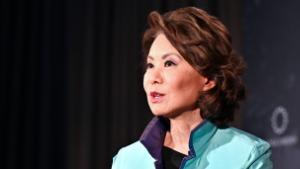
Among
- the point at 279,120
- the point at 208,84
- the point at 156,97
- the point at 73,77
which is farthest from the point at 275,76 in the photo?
the point at 73,77

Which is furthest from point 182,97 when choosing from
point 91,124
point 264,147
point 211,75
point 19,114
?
point 19,114

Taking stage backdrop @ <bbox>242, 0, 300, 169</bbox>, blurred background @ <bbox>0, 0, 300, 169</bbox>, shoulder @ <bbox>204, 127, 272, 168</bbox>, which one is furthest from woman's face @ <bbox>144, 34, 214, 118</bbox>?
blurred background @ <bbox>0, 0, 300, 169</bbox>

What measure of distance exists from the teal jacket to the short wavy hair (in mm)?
51

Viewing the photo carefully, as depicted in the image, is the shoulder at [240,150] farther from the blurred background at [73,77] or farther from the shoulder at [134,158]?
the blurred background at [73,77]

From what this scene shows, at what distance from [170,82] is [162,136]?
0.16 m

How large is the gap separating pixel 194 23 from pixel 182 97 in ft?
0.53

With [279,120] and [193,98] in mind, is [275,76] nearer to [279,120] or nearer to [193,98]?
[279,120]

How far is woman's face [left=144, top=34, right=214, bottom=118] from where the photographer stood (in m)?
1.27

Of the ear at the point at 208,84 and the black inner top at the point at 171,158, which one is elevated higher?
the ear at the point at 208,84

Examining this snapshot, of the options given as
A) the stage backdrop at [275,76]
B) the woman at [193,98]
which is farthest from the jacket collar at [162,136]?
the stage backdrop at [275,76]

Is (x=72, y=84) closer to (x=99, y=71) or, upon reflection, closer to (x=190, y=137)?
(x=99, y=71)

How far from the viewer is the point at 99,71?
2.70 m

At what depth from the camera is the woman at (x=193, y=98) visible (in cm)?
127

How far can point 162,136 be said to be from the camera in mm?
1376
